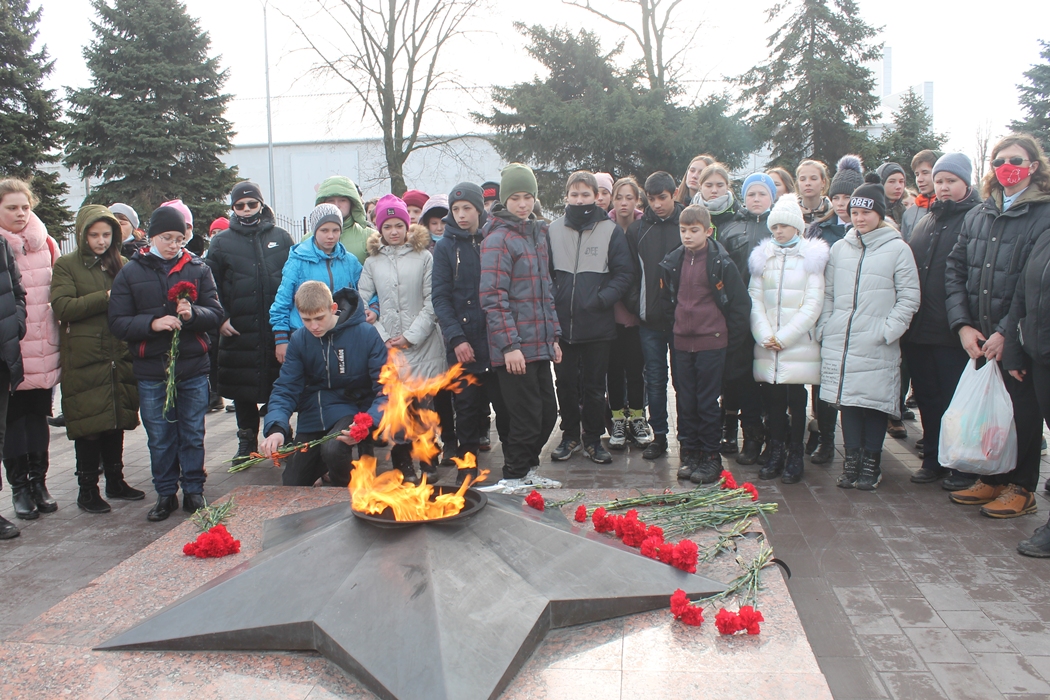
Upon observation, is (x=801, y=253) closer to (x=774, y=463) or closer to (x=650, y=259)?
(x=650, y=259)

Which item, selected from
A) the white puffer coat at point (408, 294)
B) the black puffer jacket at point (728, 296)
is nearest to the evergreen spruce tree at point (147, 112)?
the white puffer coat at point (408, 294)

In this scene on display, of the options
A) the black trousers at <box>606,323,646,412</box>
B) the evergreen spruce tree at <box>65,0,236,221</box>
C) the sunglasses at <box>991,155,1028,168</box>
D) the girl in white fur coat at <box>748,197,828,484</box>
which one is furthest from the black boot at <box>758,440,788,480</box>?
the evergreen spruce tree at <box>65,0,236,221</box>

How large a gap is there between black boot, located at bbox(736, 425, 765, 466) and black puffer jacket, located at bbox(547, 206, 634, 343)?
125 centimetres

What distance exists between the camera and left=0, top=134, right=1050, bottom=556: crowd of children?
15.1 ft

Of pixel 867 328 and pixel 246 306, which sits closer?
pixel 867 328

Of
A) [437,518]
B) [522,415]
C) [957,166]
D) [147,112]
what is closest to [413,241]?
[522,415]

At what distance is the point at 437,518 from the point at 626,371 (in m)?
3.49

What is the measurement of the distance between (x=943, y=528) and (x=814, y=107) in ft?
59.8

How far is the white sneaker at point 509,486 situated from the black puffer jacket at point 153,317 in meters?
1.93

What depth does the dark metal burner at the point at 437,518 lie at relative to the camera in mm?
2930

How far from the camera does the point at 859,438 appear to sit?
523 centimetres

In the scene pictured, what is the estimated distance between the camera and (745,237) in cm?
570

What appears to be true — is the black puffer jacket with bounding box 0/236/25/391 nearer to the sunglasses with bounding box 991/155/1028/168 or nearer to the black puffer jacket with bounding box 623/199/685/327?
the black puffer jacket with bounding box 623/199/685/327

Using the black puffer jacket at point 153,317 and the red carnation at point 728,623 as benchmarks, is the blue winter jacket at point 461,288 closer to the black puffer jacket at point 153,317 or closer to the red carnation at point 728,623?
the black puffer jacket at point 153,317
